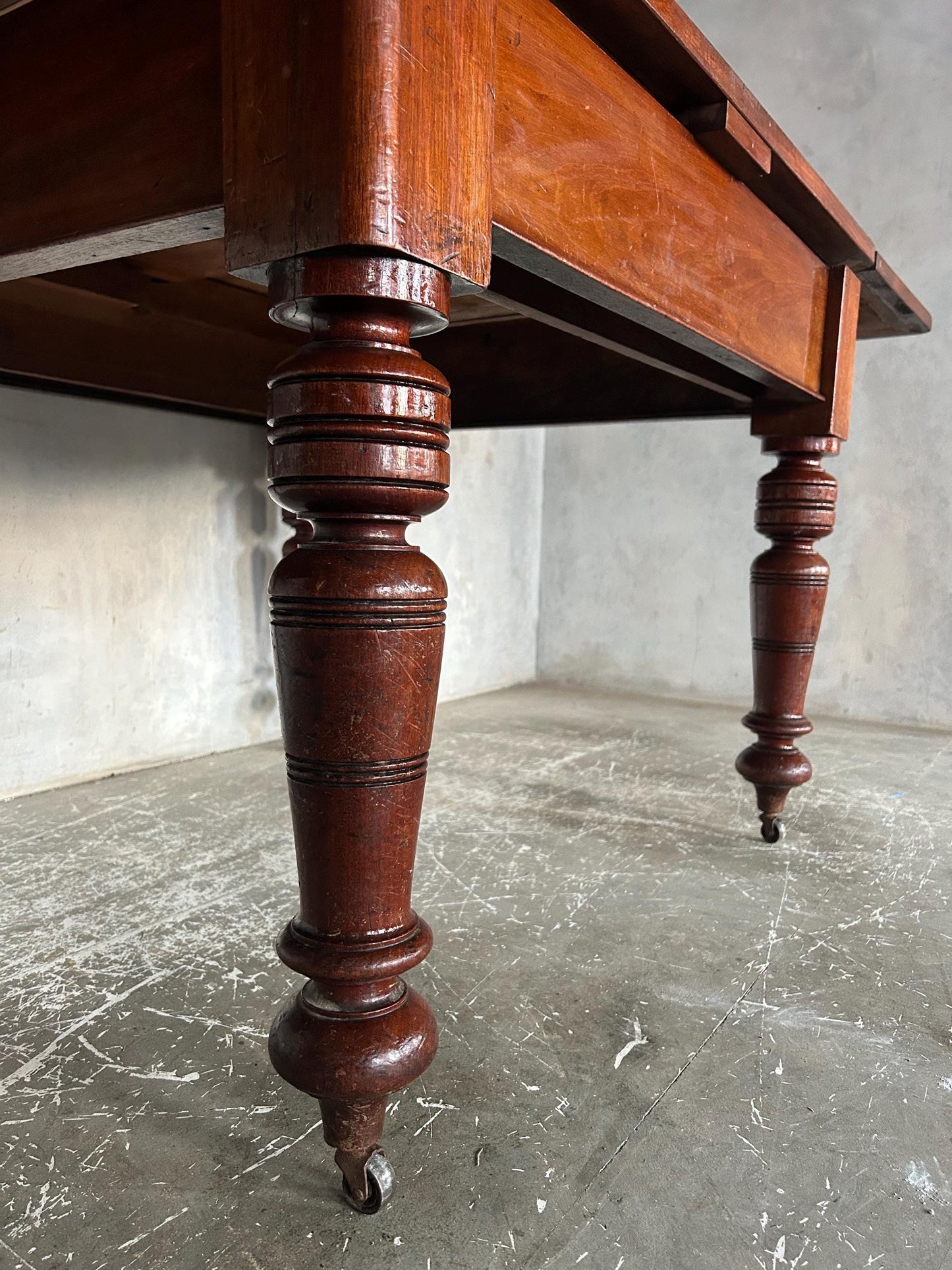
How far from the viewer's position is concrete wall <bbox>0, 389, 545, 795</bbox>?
1.78m

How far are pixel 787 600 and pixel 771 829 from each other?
0.41 m

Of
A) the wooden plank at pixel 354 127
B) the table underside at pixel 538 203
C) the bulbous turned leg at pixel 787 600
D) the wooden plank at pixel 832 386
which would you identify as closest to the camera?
the wooden plank at pixel 354 127

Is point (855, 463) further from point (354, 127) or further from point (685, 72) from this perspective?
point (354, 127)

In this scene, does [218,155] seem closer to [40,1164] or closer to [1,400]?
[40,1164]

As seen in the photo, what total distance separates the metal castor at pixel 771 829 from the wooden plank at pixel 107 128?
130 centimetres

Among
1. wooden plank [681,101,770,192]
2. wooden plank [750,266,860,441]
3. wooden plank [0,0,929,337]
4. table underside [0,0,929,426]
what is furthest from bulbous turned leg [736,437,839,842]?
wooden plank [0,0,929,337]

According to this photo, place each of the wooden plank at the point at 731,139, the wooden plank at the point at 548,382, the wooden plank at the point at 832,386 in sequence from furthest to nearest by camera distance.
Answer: the wooden plank at the point at 548,382 → the wooden plank at the point at 832,386 → the wooden plank at the point at 731,139

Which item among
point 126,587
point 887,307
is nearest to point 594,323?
point 887,307

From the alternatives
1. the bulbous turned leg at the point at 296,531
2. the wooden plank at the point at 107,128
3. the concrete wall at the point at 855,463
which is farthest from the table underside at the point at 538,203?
the concrete wall at the point at 855,463

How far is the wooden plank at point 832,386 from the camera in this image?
1.40 meters

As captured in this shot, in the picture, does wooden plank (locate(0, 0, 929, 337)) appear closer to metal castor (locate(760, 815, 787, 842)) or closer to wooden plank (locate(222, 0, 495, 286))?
wooden plank (locate(222, 0, 495, 286))

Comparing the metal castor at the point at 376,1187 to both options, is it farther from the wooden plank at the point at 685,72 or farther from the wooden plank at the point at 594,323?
the wooden plank at the point at 685,72

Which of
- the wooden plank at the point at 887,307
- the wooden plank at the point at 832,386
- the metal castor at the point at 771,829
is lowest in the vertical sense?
the metal castor at the point at 771,829

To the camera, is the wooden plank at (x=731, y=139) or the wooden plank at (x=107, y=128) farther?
the wooden plank at (x=731, y=139)
